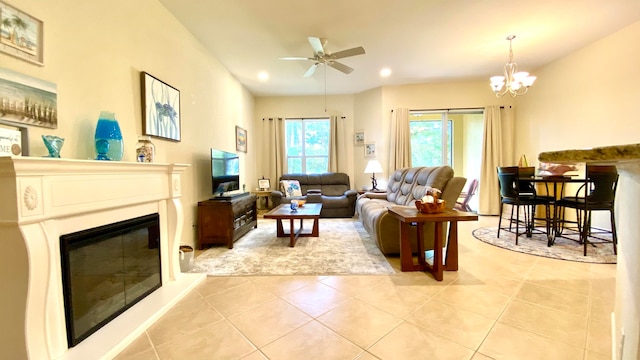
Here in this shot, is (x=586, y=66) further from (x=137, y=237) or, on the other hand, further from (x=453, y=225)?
(x=137, y=237)

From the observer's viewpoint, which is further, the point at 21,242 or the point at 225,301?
the point at 225,301

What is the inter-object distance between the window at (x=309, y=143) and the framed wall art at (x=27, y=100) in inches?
189

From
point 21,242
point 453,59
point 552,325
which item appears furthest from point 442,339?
point 453,59

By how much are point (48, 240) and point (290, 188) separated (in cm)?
438

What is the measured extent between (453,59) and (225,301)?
15.0 ft

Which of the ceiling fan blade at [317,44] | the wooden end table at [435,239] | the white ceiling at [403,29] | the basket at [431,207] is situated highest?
the white ceiling at [403,29]

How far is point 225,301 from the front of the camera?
199cm

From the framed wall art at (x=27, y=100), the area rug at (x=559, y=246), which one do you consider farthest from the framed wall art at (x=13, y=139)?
the area rug at (x=559, y=246)

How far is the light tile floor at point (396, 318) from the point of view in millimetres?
1433

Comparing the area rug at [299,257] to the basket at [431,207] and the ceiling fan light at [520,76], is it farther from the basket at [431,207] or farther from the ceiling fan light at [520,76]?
the ceiling fan light at [520,76]

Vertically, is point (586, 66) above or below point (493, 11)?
below

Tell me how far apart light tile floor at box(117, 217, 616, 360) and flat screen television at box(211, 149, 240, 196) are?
1468 mm

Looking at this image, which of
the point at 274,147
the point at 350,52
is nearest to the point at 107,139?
the point at 350,52

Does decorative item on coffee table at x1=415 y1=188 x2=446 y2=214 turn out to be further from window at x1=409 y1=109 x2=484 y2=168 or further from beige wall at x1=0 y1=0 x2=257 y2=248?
window at x1=409 y1=109 x2=484 y2=168
